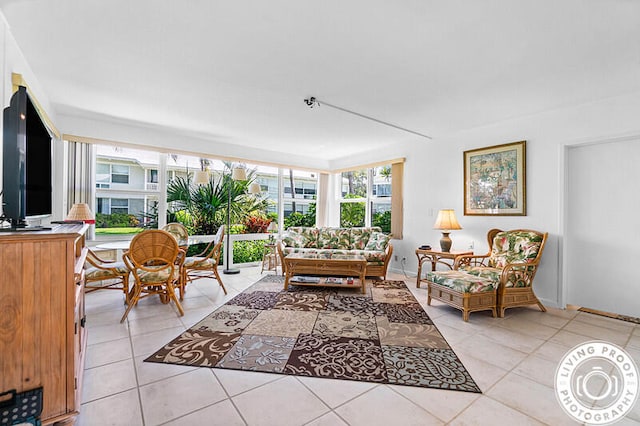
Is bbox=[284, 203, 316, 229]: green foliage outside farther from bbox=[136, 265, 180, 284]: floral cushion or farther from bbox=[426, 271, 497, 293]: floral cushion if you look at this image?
bbox=[426, 271, 497, 293]: floral cushion

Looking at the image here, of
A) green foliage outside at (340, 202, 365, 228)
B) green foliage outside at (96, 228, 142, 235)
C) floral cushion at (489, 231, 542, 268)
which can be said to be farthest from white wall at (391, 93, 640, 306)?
green foliage outside at (96, 228, 142, 235)

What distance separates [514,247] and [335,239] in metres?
2.95

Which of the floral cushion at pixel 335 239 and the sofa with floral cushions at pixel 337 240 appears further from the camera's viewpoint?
the floral cushion at pixel 335 239

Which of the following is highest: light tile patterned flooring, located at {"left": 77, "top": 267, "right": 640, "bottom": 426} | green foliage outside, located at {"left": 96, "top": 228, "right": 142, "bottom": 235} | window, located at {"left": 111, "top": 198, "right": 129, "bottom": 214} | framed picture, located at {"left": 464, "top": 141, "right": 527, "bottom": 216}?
framed picture, located at {"left": 464, "top": 141, "right": 527, "bottom": 216}

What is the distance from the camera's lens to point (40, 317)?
50.9 inches

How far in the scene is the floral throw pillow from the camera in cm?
501

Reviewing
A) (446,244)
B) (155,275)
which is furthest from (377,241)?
(155,275)

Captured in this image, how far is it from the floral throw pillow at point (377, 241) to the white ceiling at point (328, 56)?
214 centimetres

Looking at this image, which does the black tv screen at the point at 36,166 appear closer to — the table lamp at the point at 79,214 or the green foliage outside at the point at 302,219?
the table lamp at the point at 79,214

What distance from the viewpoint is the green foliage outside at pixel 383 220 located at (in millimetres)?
5797

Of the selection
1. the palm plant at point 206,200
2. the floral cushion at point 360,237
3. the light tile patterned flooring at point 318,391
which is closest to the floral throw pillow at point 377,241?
the floral cushion at point 360,237

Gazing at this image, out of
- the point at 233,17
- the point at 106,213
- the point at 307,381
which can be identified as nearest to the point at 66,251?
the point at 307,381

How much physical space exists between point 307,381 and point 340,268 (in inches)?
88.2

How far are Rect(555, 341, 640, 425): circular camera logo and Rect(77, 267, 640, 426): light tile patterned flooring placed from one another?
6cm
